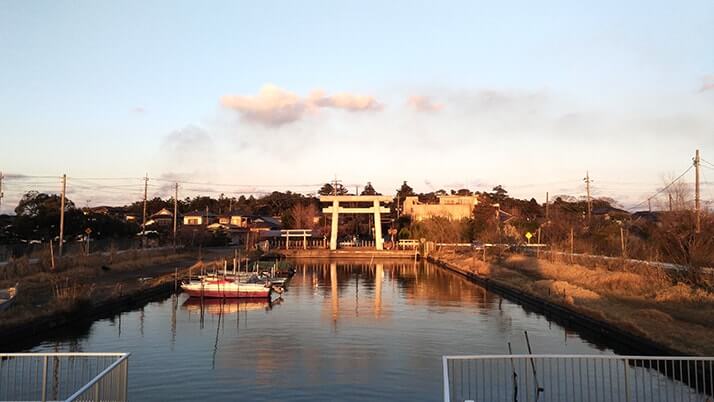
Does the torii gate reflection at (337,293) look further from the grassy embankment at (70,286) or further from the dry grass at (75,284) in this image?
the dry grass at (75,284)

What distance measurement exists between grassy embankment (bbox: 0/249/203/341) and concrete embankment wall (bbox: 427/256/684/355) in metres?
16.0

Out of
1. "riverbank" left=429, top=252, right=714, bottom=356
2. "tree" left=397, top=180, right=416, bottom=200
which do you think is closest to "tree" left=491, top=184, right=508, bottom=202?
"tree" left=397, top=180, right=416, bottom=200

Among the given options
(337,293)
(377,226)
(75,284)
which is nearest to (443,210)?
(377,226)

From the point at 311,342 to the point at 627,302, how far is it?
11.0 metres

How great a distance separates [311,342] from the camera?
1695cm

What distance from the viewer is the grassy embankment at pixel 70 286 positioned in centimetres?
1669

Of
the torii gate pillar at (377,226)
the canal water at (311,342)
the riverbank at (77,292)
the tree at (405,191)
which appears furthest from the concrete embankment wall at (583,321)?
the tree at (405,191)

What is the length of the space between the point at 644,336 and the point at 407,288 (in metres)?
19.2

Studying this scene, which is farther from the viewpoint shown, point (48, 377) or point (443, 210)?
point (443, 210)

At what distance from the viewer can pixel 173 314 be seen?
22562mm

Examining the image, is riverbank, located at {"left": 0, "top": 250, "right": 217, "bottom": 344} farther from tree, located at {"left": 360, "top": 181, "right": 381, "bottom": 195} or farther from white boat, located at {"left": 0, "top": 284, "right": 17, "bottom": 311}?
tree, located at {"left": 360, "top": 181, "right": 381, "bottom": 195}

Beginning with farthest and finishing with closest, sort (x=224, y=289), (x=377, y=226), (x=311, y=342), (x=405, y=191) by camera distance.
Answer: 1. (x=405, y=191)
2. (x=377, y=226)
3. (x=224, y=289)
4. (x=311, y=342)

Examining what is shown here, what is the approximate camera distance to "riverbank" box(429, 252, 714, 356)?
13.7 meters

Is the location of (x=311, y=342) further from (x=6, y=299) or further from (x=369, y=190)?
(x=369, y=190)
